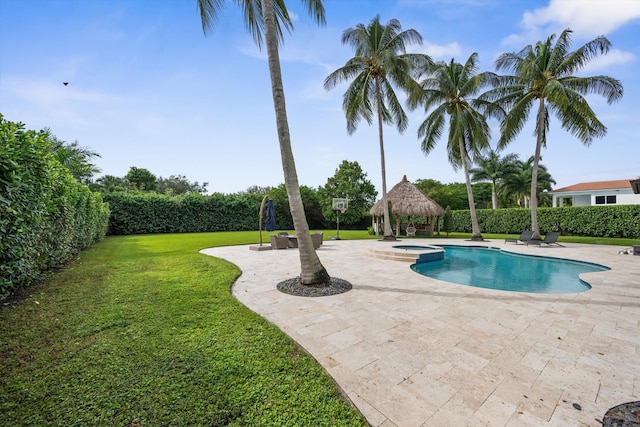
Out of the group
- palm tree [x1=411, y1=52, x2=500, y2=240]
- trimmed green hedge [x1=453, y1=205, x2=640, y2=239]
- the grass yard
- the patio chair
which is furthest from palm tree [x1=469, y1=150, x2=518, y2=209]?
the grass yard

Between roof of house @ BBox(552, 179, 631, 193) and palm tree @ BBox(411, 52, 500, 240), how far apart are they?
2368 centimetres

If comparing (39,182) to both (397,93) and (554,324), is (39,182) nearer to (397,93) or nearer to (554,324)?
(554,324)

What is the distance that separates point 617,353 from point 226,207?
2783 cm

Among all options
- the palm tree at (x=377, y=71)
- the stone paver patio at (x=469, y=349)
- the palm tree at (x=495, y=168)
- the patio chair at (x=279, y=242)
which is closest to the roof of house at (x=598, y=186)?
the palm tree at (x=495, y=168)

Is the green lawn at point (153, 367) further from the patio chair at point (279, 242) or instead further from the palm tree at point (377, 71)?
the palm tree at point (377, 71)

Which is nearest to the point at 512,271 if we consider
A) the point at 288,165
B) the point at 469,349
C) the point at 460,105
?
the point at 469,349

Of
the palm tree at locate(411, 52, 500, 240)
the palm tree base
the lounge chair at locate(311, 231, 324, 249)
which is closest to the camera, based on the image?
the palm tree base

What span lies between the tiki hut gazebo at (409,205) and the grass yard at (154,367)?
18177mm

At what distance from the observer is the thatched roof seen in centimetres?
2105

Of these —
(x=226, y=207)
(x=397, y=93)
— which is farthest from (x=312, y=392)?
(x=226, y=207)

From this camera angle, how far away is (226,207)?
2770cm

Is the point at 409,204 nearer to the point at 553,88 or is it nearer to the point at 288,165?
the point at 553,88

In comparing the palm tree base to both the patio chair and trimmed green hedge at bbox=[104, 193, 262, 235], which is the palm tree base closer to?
the patio chair

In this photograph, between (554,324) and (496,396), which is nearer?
(496,396)
